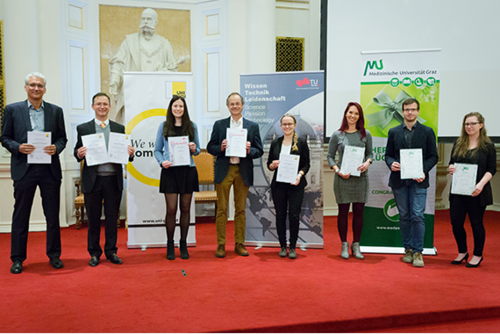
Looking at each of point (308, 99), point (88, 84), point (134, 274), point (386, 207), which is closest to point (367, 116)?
point (308, 99)

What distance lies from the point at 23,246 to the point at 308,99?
10.7ft

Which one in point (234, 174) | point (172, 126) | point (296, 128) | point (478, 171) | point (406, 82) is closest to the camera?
point (478, 171)

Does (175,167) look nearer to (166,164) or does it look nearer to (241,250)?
(166,164)

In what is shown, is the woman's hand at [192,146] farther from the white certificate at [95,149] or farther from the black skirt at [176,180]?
the white certificate at [95,149]

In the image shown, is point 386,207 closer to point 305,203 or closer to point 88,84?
point 305,203

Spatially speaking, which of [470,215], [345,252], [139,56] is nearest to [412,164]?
[470,215]

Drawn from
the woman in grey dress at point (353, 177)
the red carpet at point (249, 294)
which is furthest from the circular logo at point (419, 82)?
the red carpet at point (249, 294)

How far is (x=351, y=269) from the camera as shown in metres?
3.47

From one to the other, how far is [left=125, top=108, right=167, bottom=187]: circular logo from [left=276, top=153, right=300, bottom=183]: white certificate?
58.6 inches

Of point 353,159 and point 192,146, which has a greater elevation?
point 192,146

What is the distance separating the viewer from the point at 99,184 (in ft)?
11.6

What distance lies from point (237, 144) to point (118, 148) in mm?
1168

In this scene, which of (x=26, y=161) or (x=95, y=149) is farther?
(x=95, y=149)

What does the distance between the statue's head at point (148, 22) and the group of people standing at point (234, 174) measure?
2749 mm
